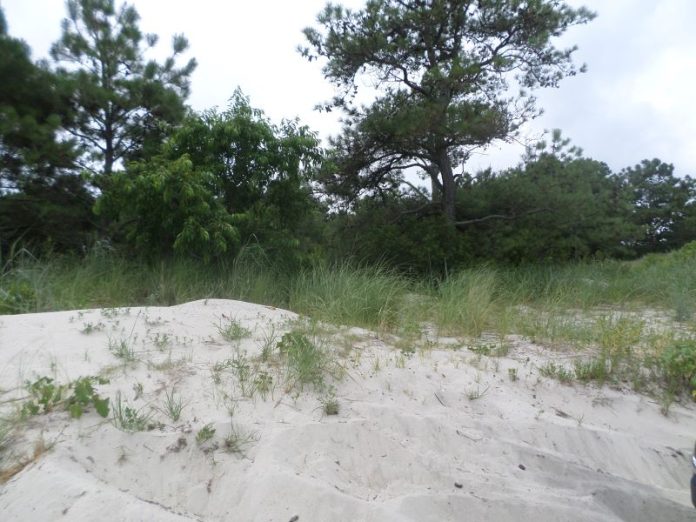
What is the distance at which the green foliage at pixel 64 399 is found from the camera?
2859mm

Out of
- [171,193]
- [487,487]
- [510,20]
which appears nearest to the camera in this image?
[487,487]

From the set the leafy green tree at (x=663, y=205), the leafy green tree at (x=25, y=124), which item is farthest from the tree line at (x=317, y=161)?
the leafy green tree at (x=663, y=205)

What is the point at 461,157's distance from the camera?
13.0 metres

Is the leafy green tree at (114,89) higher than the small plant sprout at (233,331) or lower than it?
higher

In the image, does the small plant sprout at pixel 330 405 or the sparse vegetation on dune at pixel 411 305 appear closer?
the small plant sprout at pixel 330 405

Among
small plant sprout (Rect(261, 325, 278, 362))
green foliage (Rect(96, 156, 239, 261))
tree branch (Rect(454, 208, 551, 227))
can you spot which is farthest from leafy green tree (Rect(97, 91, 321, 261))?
tree branch (Rect(454, 208, 551, 227))

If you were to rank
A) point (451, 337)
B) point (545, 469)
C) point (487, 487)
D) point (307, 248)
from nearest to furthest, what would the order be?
1. point (487, 487)
2. point (545, 469)
3. point (451, 337)
4. point (307, 248)

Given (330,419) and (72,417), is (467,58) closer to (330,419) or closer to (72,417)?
(330,419)

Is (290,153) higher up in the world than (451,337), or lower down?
higher up

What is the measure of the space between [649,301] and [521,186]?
5.37 metres

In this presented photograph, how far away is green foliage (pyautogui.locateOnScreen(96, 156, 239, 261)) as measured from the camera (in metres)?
6.38

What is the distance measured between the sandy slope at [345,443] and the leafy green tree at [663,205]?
3264 centimetres

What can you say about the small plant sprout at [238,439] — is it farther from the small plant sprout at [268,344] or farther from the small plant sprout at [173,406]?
the small plant sprout at [268,344]

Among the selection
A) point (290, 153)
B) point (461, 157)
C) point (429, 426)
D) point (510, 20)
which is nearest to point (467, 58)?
point (510, 20)
